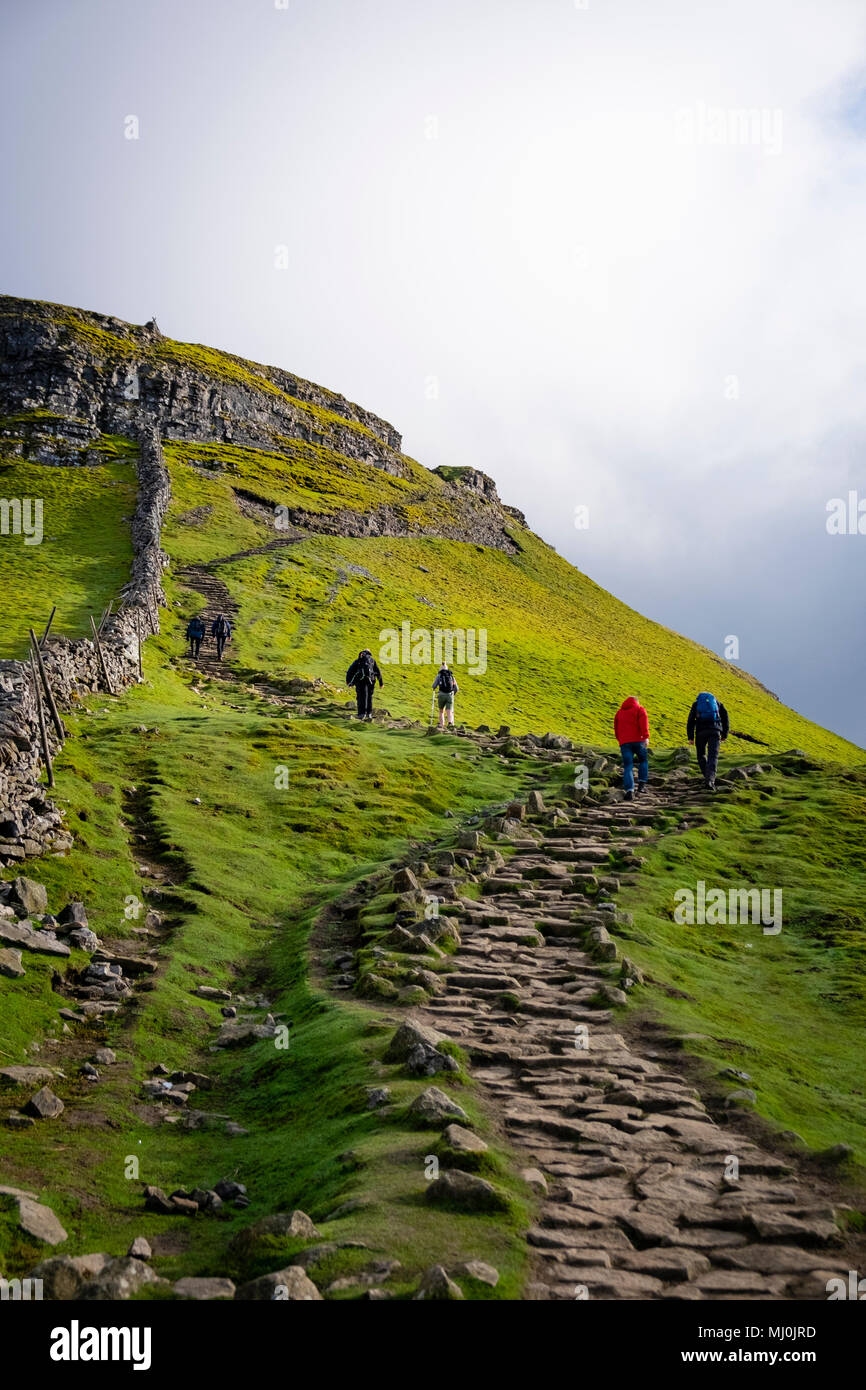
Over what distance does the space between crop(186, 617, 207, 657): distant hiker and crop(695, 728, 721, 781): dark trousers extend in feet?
88.8

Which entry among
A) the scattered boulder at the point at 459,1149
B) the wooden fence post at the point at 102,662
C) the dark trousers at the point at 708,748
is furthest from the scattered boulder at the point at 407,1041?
the wooden fence post at the point at 102,662

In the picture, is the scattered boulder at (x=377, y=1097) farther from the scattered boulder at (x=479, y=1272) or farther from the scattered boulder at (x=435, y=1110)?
the scattered boulder at (x=479, y=1272)

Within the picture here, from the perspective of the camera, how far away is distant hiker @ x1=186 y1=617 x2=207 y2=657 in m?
47.7

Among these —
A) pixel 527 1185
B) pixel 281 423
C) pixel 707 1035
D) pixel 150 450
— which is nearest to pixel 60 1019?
pixel 527 1185

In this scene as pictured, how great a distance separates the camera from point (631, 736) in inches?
1121

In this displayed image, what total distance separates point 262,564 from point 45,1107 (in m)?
64.5

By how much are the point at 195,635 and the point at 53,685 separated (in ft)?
64.5

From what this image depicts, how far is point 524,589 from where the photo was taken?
116125mm

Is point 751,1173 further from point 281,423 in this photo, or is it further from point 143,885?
point 281,423

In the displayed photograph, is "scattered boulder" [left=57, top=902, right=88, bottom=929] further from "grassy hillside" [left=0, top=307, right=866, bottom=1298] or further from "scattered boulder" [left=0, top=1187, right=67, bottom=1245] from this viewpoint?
"scattered boulder" [left=0, top=1187, right=67, bottom=1245]

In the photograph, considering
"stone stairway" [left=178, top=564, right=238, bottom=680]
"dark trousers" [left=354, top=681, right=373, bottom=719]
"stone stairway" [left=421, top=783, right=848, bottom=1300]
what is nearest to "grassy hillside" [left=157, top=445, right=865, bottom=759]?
"stone stairway" [left=178, top=564, right=238, bottom=680]

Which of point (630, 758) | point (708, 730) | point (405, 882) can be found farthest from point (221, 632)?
point (405, 882)

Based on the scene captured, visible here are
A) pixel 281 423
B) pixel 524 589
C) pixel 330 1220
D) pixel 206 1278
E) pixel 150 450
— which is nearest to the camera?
pixel 206 1278

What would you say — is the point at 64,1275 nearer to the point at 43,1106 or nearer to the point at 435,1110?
the point at 43,1106
